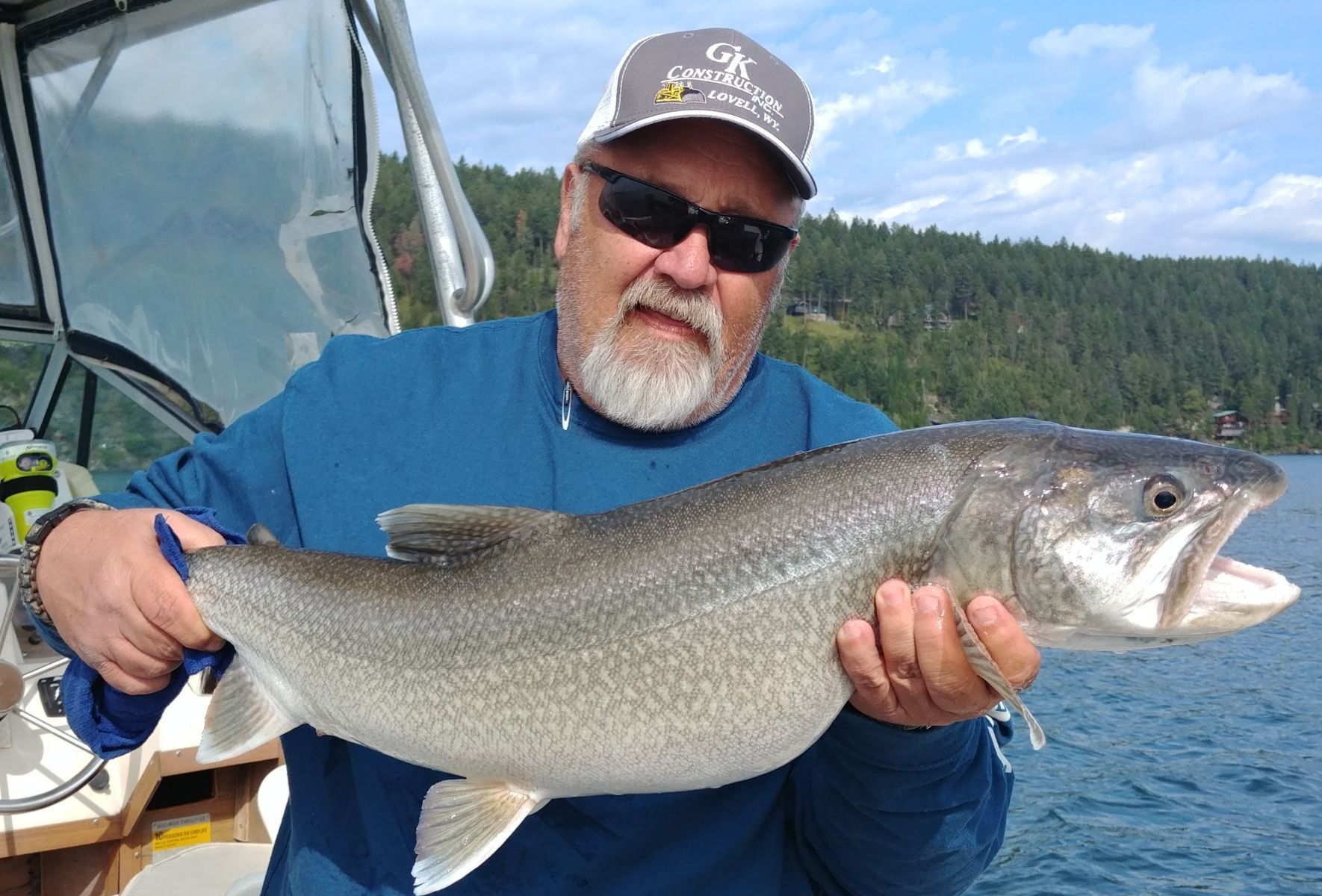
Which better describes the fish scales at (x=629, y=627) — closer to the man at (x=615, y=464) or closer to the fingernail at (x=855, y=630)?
the fingernail at (x=855, y=630)

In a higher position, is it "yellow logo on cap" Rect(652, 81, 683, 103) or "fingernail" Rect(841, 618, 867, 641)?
"yellow logo on cap" Rect(652, 81, 683, 103)

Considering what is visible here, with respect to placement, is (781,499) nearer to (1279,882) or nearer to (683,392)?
(683,392)

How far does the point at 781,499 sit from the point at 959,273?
575ft

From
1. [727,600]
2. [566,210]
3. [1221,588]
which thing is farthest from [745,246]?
[1221,588]

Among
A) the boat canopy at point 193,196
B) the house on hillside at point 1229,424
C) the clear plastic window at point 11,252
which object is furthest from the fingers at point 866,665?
the house on hillside at point 1229,424

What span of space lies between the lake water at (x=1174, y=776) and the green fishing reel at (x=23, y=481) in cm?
1167

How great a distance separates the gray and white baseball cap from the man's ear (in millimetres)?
238

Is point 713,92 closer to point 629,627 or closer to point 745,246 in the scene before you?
point 745,246

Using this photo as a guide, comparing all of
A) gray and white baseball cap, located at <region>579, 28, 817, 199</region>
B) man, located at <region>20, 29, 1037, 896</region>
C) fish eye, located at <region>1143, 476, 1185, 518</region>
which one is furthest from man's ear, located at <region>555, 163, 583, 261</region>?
fish eye, located at <region>1143, 476, 1185, 518</region>

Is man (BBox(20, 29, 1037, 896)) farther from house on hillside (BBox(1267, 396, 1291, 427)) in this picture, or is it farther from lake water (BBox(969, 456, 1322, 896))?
house on hillside (BBox(1267, 396, 1291, 427))

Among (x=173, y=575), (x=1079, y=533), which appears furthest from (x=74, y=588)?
(x=1079, y=533)

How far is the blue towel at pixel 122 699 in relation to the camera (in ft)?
9.46

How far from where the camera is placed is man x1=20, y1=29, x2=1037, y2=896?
279 cm

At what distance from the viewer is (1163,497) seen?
2.56m
